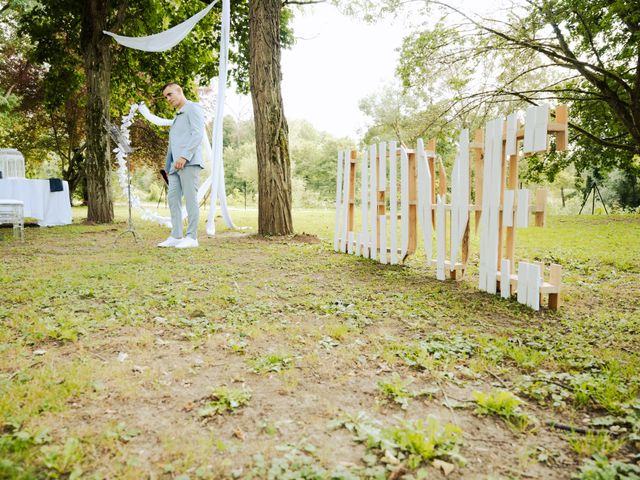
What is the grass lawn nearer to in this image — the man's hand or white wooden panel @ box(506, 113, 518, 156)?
white wooden panel @ box(506, 113, 518, 156)

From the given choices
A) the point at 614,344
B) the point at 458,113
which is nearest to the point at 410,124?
the point at 458,113

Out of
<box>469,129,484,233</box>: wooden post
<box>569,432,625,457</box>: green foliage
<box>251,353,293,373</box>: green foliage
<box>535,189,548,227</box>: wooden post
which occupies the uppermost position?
<box>469,129,484,233</box>: wooden post

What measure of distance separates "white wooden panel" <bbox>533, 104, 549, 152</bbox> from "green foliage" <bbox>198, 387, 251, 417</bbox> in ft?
8.04

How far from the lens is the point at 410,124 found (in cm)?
1263

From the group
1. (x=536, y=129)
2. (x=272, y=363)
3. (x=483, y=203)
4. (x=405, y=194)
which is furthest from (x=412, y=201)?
(x=272, y=363)

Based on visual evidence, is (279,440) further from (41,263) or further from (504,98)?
(504,98)

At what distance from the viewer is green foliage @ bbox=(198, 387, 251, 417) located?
172 cm

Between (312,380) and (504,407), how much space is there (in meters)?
0.81

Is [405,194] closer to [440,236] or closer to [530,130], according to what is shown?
[440,236]

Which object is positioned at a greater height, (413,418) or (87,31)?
(87,31)

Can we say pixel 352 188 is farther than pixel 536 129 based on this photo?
Yes

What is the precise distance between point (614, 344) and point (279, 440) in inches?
78.5

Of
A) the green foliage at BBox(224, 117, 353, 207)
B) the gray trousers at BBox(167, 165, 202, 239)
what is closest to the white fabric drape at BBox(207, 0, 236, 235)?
the gray trousers at BBox(167, 165, 202, 239)

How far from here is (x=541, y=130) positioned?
2.97 m
